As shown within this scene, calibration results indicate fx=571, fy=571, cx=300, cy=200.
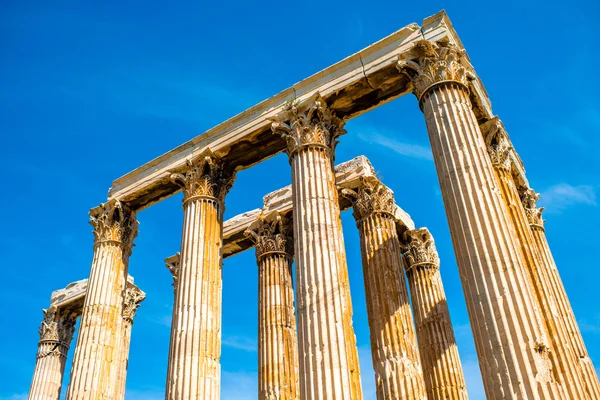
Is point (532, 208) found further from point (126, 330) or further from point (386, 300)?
point (126, 330)

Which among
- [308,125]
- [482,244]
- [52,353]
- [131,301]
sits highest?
[308,125]

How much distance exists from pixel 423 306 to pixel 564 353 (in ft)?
31.9

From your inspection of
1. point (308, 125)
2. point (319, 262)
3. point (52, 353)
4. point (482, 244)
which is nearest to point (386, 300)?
point (319, 262)

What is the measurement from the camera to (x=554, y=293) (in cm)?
1809

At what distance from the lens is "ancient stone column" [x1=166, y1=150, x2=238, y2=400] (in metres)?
15.9

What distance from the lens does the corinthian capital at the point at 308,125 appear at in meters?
17.3

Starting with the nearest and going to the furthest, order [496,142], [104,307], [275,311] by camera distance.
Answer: [496,142]
[104,307]
[275,311]

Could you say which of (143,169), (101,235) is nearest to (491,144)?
(143,169)

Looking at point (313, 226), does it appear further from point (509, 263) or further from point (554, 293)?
point (554, 293)

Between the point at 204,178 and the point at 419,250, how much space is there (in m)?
9.38

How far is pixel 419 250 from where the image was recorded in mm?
23297

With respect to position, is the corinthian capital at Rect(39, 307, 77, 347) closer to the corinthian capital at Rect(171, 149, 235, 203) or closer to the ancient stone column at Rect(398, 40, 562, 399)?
the corinthian capital at Rect(171, 149, 235, 203)

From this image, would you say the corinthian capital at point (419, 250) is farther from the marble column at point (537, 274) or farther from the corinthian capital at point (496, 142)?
the corinthian capital at point (496, 142)

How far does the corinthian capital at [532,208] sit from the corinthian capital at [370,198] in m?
4.69
